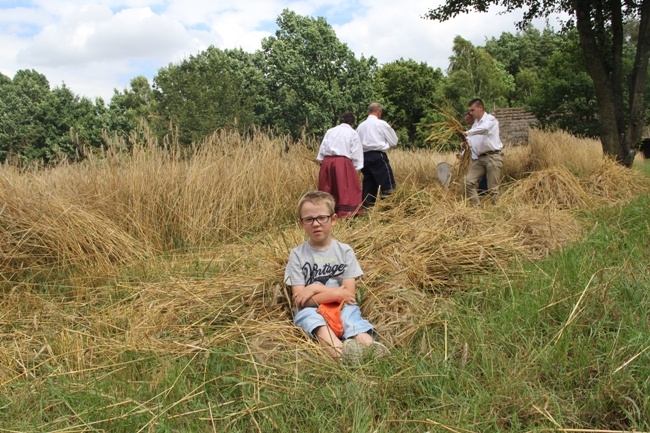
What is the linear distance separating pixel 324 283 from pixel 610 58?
8673 millimetres

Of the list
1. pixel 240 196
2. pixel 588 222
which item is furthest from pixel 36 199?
pixel 588 222

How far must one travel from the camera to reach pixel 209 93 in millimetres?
24469

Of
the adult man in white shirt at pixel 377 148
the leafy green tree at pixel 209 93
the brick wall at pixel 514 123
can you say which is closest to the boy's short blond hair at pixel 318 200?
the adult man in white shirt at pixel 377 148

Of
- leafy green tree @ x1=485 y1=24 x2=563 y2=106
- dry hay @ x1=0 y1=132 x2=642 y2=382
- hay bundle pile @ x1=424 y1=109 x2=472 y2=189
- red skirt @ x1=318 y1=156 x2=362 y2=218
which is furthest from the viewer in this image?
leafy green tree @ x1=485 y1=24 x2=563 y2=106

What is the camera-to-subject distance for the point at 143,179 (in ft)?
17.9

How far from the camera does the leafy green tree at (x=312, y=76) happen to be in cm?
2877

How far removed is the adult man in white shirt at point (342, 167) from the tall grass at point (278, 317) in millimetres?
1017

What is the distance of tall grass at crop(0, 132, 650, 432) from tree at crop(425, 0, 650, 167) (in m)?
3.93

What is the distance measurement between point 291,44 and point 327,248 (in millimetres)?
28704

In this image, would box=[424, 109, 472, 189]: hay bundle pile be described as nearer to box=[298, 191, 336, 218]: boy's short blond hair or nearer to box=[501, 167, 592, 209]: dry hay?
box=[501, 167, 592, 209]: dry hay

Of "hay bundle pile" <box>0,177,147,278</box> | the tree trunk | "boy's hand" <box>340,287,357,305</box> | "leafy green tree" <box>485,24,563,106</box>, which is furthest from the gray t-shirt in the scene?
"leafy green tree" <box>485,24,563,106</box>

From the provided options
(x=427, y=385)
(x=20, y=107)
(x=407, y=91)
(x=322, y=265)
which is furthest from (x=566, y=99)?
(x=20, y=107)

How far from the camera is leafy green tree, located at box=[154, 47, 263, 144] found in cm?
2250

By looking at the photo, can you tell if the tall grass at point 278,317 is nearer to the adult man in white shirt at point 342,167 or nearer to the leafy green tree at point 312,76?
the adult man in white shirt at point 342,167
